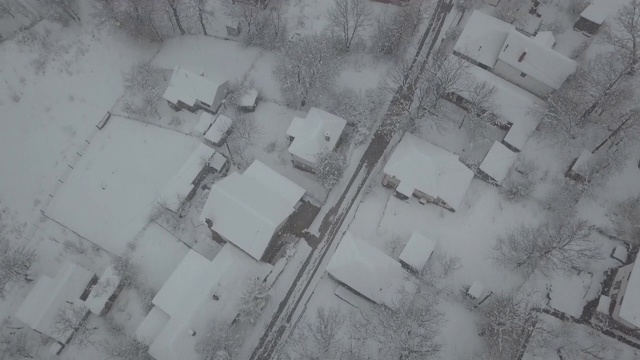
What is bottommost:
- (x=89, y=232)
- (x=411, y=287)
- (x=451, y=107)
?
(x=89, y=232)

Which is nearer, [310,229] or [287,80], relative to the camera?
[310,229]

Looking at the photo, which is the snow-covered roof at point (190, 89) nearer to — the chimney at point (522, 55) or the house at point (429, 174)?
the house at point (429, 174)

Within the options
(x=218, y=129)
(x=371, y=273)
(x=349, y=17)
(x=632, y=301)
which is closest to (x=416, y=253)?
(x=371, y=273)

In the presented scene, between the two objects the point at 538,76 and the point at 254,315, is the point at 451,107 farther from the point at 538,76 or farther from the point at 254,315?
the point at 254,315

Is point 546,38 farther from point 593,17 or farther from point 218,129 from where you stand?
point 218,129

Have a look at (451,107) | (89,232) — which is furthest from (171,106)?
(451,107)

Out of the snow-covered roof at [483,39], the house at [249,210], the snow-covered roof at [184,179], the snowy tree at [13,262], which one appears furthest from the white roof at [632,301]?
the snowy tree at [13,262]

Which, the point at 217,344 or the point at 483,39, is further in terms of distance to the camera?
A: the point at 483,39
